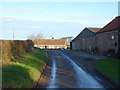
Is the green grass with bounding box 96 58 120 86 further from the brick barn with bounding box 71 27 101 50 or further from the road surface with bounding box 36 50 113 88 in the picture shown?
the brick barn with bounding box 71 27 101 50

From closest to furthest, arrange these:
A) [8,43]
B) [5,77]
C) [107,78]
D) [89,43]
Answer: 1. [5,77]
2. [107,78]
3. [8,43]
4. [89,43]

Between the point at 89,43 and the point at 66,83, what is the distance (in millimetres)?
31971

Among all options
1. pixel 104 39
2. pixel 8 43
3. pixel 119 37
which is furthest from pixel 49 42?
pixel 8 43

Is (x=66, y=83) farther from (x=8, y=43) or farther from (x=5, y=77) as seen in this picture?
(x=8, y=43)

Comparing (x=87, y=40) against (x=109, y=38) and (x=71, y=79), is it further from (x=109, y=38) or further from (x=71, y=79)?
(x=71, y=79)

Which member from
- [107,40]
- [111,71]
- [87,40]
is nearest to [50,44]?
[87,40]

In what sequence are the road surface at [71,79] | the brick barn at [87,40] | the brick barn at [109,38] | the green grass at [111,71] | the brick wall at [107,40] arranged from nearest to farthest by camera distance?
the road surface at [71,79]
the green grass at [111,71]
the brick barn at [109,38]
the brick wall at [107,40]
the brick barn at [87,40]

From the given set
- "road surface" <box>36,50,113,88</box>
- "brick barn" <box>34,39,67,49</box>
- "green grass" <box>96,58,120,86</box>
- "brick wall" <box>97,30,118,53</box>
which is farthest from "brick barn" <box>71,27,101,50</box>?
"brick barn" <box>34,39,67,49</box>

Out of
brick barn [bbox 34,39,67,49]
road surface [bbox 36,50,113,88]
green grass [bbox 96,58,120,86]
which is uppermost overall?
brick barn [bbox 34,39,67,49]

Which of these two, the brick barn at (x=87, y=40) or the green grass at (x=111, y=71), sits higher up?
the brick barn at (x=87, y=40)

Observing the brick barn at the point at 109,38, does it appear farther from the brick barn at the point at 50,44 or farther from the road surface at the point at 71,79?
the brick barn at the point at 50,44

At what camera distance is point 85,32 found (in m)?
46.0

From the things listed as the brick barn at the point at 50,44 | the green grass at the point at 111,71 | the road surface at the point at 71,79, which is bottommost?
the road surface at the point at 71,79

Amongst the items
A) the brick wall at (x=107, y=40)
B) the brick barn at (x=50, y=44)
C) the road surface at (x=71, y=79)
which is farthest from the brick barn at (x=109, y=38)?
the brick barn at (x=50, y=44)
